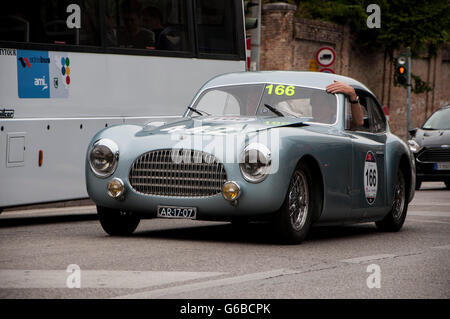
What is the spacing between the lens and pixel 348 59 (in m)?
38.6

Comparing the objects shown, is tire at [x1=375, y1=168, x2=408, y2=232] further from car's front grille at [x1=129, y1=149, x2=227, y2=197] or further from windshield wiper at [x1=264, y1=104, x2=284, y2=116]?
car's front grille at [x1=129, y1=149, x2=227, y2=197]

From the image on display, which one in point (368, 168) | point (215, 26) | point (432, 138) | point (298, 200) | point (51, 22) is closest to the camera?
point (298, 200)

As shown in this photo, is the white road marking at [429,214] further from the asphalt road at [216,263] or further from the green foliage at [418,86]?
the green foliage at [418,86]

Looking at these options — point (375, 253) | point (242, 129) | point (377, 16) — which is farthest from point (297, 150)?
point (377, 16)

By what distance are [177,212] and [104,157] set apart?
0.87 metres

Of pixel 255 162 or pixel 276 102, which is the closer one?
pixel 255 162

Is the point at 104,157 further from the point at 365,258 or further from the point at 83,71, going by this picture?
the point at 83,71

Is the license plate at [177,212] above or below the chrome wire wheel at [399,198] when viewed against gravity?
above

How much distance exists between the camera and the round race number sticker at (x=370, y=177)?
1057 cm

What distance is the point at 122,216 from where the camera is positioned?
977 centimetres

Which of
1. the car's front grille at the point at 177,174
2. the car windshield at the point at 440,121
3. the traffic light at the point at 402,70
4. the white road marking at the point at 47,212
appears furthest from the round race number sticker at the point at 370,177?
the traffic light at the point at 402,70

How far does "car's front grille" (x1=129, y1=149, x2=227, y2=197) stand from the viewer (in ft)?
29.1

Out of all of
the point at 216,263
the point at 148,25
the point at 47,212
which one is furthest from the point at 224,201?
the point at 47,212
